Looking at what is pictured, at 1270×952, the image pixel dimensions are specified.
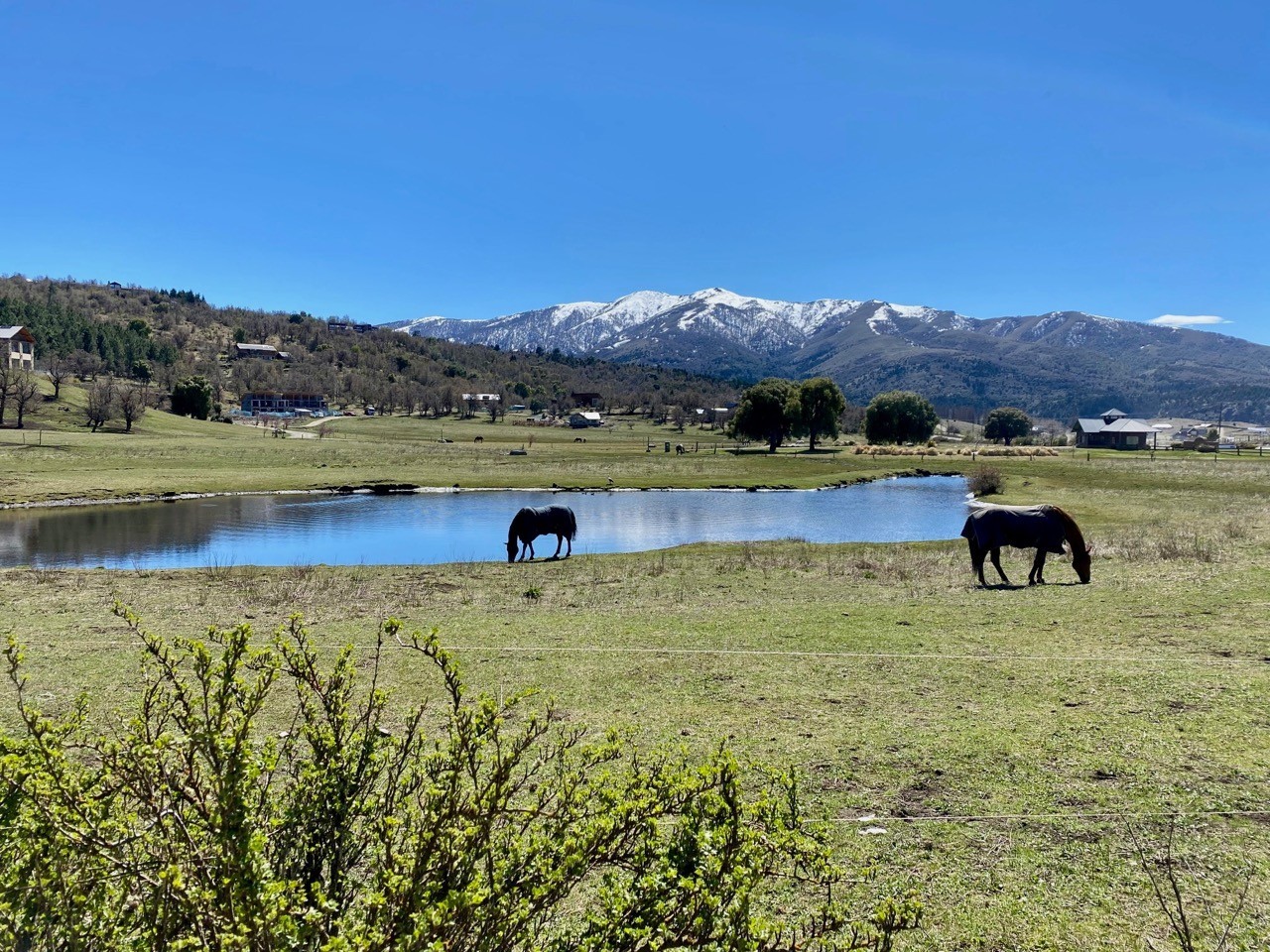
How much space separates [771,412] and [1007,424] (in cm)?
6133

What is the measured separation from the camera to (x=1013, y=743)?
26.4 feet

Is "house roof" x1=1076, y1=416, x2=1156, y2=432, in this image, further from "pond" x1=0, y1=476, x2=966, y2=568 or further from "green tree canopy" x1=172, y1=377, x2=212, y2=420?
"green tree canopy" x1=172, y1=377, x2=212, y2=420

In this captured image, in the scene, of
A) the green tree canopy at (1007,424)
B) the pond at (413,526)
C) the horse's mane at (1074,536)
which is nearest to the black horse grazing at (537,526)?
the pond at (413,526)

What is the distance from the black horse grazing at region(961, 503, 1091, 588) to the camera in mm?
18266

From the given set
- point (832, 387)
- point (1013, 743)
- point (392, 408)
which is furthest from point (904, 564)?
point (392, 408)

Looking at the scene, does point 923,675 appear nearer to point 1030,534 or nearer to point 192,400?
point 1030,534

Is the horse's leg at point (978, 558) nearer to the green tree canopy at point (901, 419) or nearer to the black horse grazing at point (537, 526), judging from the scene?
the black horse grazing at point (537, 526)

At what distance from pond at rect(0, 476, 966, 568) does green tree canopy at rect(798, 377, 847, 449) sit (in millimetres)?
46408

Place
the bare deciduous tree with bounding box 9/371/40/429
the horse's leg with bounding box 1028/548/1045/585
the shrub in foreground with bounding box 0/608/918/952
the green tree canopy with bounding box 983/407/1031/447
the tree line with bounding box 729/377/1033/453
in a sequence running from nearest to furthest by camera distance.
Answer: the shrub in foreground with bounding box 0/608/918/952, the horse's leg with bounding box 1028/548/1045/585, the bare deciduous tree with bounding box 9/371/40/429, the tree line with bounding box 729/377/1033/453, the green tree canopy with bounding box 983/407/1031/447

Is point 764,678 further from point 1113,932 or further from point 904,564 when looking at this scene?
point 904,564

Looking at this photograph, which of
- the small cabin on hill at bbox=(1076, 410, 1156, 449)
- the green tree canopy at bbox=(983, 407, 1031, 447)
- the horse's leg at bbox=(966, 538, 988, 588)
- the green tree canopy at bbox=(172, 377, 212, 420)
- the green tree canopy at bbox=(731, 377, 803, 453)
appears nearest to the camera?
the horse's leg at bbox=(966, 538, 988, 588)

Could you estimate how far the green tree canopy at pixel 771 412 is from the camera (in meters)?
98.9

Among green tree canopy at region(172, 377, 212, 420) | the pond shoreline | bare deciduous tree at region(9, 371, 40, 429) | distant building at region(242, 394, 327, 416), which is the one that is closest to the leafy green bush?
the pond shoreline

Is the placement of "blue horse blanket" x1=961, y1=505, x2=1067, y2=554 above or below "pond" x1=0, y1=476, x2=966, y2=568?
above
